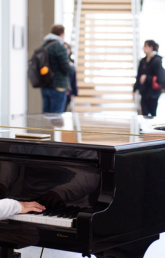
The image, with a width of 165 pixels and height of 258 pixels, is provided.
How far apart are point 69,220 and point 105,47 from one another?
26.8 feet

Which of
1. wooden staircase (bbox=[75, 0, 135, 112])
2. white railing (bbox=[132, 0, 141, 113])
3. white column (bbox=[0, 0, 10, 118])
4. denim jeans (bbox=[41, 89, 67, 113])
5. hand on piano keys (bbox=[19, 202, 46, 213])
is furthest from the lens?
white railing (bbox=[132, 0, 141, 113])

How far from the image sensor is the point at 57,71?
18.0 feet

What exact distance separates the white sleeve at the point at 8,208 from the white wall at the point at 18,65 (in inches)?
224

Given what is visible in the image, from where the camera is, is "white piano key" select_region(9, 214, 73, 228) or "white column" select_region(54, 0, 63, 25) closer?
"white piano key" select_region(9, 214, 73, 228)

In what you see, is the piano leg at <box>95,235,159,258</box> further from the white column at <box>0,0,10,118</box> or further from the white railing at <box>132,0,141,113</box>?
the white railing at <box>132,0,141,113</box>

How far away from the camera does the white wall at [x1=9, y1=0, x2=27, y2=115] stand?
734cm

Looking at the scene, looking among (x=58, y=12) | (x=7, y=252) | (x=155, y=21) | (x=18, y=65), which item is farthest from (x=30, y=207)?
(x=155, y=21)

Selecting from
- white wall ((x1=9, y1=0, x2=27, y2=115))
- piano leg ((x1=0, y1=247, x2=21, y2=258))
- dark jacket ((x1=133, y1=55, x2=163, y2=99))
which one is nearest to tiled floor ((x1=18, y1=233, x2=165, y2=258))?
piano leg ((x1=0, y1=247, x2=21, y2=258))

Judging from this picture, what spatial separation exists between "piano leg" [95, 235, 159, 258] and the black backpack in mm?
3773

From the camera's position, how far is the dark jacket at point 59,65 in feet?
17.4

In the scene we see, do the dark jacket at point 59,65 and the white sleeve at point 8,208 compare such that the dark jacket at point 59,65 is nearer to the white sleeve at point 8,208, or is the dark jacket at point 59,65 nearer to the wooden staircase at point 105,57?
the wooden staircase at point 105,57

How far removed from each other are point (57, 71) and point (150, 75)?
1.53 m

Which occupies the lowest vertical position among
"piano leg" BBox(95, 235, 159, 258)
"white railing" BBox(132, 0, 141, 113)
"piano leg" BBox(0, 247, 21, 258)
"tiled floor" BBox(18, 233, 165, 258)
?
"tiled floor" BBox(18, 233, 165, 258)

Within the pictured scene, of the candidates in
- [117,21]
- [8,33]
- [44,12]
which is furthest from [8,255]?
[117,21]
